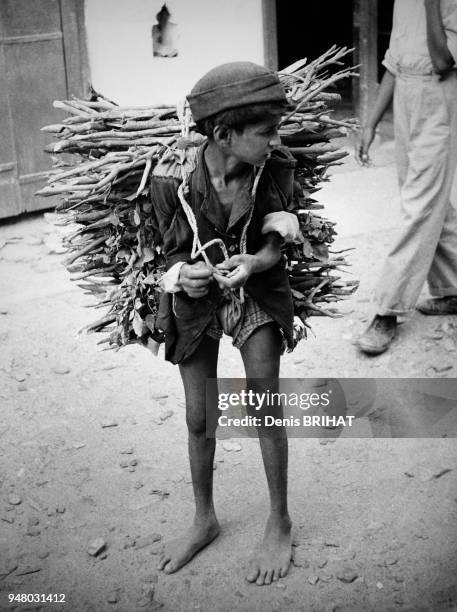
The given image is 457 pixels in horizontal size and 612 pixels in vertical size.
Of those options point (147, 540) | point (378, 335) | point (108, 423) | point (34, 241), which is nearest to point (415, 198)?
point (378, 335)

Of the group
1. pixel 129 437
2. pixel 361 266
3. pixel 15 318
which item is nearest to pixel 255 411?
pixel 129 437

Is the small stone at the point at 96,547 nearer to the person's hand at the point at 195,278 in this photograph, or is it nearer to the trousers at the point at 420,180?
the person's hand at the point at 195,278

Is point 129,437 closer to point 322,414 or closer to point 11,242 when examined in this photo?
point 322,414

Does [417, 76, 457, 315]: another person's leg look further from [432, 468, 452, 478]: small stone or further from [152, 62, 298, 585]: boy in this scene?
[152, 62, 298, 585]: boy

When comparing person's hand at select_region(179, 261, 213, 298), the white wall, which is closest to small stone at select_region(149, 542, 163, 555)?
person's hand at select_region(179, 261, 213, 298)

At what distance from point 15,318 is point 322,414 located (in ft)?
6.82

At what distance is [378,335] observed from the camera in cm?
480

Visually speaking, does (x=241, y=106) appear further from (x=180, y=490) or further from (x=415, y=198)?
(x=415, y=198)

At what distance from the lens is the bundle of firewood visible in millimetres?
3113

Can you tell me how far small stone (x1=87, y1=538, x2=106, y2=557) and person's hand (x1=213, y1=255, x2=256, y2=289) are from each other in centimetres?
126

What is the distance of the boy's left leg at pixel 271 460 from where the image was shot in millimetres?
3010

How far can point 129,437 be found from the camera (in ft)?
13.5

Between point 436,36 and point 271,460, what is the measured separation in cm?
247

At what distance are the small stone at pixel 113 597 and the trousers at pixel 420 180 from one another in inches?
90.5
